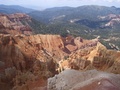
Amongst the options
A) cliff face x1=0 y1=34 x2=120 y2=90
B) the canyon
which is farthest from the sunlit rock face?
cliff face x1=0 y1=34 x2=120 y2=90

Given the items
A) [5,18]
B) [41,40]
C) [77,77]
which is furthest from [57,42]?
[77,77]

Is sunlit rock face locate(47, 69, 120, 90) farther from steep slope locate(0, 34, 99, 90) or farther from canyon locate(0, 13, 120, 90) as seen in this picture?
steep slope locate(0, 34, 99, 90)

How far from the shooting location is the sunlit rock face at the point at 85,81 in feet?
99.6

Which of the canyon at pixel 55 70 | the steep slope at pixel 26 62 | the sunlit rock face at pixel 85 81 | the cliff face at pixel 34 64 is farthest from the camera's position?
the steep slope at pixel 26 62

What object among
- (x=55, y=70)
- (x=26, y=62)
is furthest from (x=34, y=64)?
(x=26, y=62)

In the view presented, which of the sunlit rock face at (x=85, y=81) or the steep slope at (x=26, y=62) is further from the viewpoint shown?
the steep slope at (x=26, y=62)

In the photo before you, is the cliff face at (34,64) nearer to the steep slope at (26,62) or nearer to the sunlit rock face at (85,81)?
the steep slope at (26,62)

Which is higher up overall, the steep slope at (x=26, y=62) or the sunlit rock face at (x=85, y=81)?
the sunlit rock face at (x=85, y=81)

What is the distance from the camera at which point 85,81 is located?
32.1 meters

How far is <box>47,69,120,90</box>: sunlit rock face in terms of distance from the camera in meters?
30.3

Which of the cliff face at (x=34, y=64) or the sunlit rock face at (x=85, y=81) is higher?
the sunlit rock face at (x=85, y=81)

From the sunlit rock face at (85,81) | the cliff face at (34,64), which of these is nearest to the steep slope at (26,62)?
the cliff face at (34,64)

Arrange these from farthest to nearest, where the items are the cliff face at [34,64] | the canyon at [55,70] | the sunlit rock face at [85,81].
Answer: the cliff face at [34,64] < the canyon at [55,70] < the sunlit rock face at [85,81]

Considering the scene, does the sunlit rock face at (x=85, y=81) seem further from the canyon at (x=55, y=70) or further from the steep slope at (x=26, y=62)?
the steep slope at (x=26, y=62)
